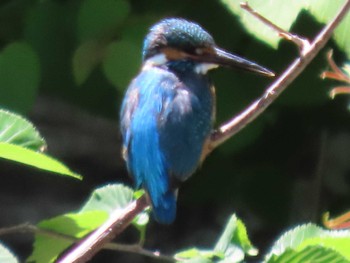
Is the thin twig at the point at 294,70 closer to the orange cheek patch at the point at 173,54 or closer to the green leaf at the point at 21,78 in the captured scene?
the orange cheek patch at the point at 173,54

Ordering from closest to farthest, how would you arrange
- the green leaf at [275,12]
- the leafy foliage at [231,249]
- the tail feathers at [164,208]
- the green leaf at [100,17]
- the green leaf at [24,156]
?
the green leaf at [24,156]
the leafy foliage at [231,249]
the tail feathers at [164,208]
the green leaf at [275,12]
the green leaf at [100,17]

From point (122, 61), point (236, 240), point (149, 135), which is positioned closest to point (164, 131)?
point (149, 135)

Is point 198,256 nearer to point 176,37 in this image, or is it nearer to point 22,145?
point 22,145

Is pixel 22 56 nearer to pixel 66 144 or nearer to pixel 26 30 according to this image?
pixel 26 30

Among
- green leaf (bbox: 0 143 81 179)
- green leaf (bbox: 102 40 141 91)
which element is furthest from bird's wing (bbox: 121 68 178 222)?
green leaf (bbox: 0 143 81 179)

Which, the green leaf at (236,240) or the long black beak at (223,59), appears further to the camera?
the long black beak at (223,59)

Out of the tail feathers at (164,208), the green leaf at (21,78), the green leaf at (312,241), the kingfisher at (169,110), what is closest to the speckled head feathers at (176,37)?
the kingfisher at (169,110)

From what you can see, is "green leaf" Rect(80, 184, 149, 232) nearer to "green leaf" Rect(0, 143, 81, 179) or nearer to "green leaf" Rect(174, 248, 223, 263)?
"green leaf" Rect(174, 248, 223, 263)
